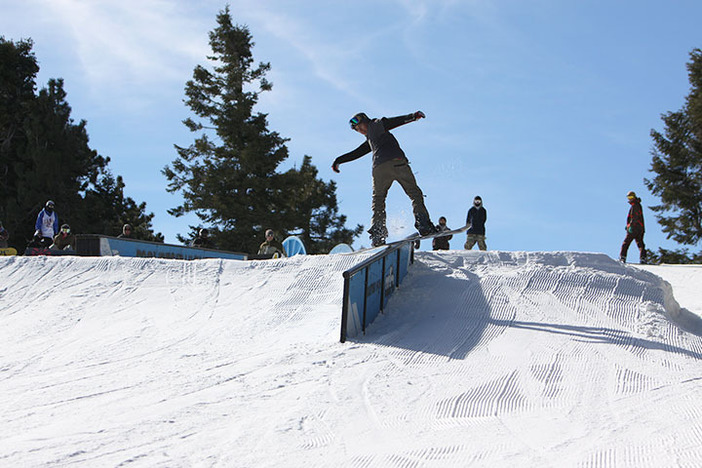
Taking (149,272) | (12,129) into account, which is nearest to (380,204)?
(149,272)

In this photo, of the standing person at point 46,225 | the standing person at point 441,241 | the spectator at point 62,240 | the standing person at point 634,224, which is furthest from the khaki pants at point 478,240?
the standing person at point 46,225

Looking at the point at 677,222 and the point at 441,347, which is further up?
the point at 677,222

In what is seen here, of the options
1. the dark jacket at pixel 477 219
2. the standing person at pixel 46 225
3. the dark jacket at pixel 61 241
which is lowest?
the dark jacket at pixel 61 241

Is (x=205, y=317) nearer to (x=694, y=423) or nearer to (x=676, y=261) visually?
(x=694, y=423)

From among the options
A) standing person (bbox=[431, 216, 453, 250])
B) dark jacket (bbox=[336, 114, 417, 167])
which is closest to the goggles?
dark jacket (bbox=[336, 114, 417, 167])

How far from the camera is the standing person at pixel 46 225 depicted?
44.5ft

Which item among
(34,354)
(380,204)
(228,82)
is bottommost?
(34,354)

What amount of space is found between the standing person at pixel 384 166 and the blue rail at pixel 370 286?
0.63 meters

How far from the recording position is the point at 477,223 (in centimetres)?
1254

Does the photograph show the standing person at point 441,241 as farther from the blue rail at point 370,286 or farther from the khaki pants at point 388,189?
the blue rail at point 370,286

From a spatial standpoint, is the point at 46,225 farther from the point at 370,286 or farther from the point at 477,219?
the point at 370,286

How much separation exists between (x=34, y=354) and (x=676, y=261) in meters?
26.3

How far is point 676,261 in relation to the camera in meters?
26.6

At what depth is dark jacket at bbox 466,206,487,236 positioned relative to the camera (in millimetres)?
12500
